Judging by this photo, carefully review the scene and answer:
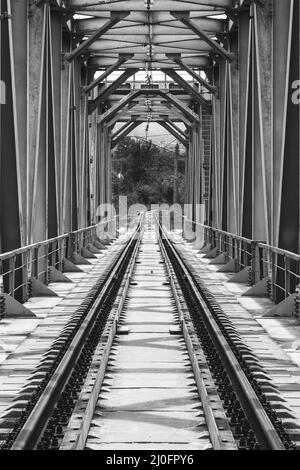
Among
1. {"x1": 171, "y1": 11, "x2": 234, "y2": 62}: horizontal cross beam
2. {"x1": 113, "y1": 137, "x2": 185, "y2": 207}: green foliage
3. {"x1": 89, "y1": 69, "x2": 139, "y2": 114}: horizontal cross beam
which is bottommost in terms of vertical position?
{"x1": 113, "y1": 137, "x2": 185, "y2": 207}: green foliage

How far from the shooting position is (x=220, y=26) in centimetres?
2809

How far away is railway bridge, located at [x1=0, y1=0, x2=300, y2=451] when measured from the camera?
7445 mm

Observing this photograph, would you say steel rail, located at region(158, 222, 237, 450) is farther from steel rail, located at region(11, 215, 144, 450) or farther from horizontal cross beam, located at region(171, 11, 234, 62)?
horizontal cross beam, located at region(171, 11, 234, 62)

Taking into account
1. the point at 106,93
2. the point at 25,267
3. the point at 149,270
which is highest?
the point at 106,93

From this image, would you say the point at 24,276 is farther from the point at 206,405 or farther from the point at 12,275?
the point at 206,405

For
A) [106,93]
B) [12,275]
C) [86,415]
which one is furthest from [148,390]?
[106,93]

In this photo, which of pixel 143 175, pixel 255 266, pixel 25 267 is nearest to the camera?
pixel 25 267

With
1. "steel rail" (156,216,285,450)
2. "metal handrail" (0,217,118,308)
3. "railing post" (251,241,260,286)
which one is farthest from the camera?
"railing post" (251,241,260,286)

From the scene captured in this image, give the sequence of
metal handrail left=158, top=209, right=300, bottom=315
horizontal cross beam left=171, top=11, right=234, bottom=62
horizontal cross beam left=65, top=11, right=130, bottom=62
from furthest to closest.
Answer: horizontal cross beam left=65, top=11, right=130, bottom=62 < horizontal cross beam left=171, top=11, right=234, bottom=62 < metal handrail left=158, top=209, right=300, bottom=315

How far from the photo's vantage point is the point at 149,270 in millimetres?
25562

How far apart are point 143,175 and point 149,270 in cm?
9595

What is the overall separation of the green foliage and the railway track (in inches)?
3859

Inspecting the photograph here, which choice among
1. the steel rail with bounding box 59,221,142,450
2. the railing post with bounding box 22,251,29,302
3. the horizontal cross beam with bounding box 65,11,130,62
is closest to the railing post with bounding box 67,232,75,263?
the horizontal cross beam with bounding box 65,11,130,62

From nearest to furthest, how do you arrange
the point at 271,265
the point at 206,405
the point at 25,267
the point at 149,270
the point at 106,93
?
the point at 206,405
the point at 25,267
the point at 271,265
the point at 149,270
the point at 106,93
